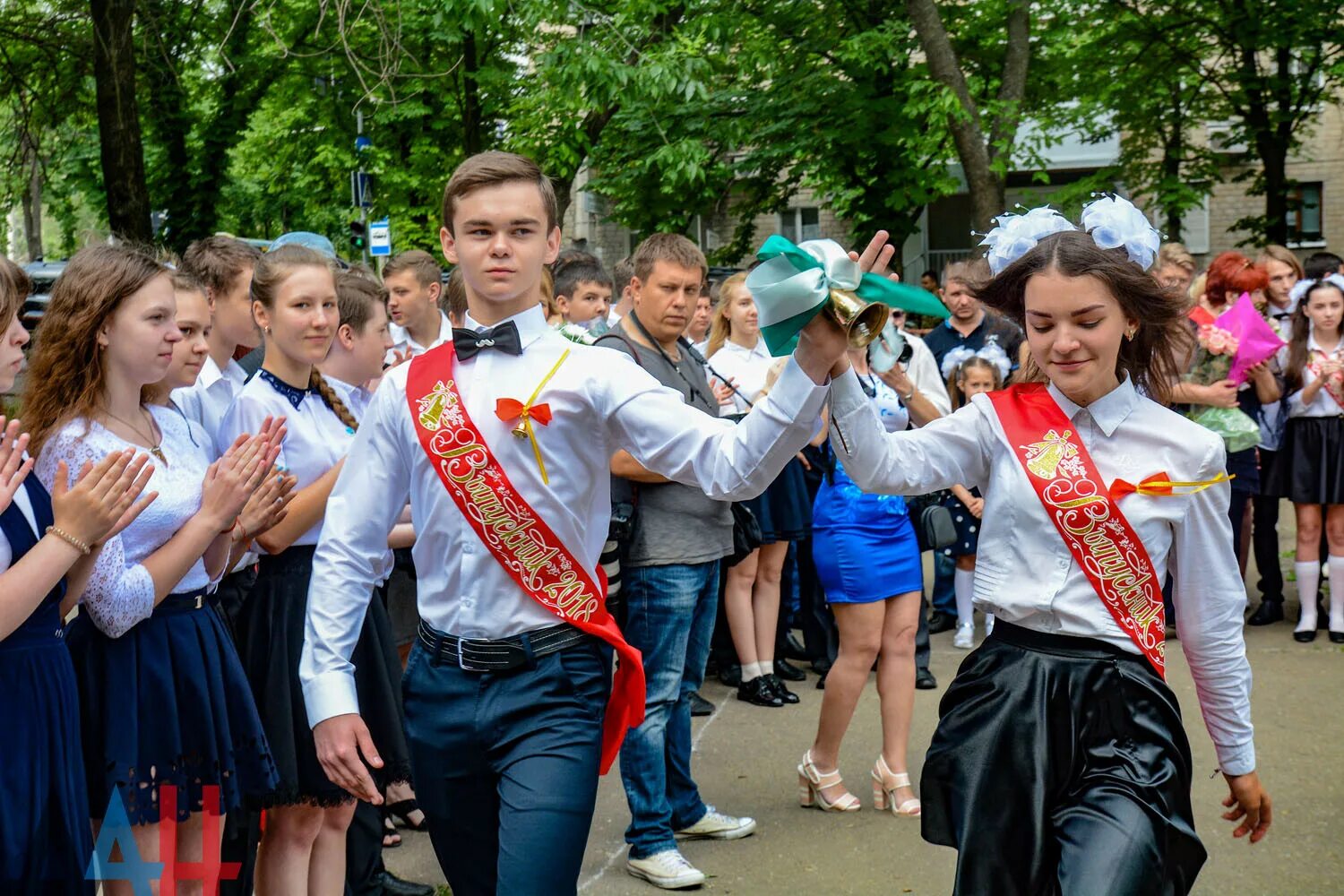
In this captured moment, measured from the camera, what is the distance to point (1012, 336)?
8656 mm

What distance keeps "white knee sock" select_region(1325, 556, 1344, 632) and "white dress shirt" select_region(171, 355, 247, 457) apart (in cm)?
633

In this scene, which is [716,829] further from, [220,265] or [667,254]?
[220,265]

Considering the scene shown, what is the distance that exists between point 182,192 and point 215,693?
18788 mm

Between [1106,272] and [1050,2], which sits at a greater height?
[1050,2]

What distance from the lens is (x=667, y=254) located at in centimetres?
524

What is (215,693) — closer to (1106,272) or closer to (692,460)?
(692,460)

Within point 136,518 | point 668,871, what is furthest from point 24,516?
point 668,871

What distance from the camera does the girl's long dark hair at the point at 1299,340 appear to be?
26.7 feet

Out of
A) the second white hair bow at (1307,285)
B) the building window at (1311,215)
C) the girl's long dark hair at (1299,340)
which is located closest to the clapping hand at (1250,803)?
the girl's long dark hair at (1299,340)

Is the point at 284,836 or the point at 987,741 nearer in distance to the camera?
the point at 987,741

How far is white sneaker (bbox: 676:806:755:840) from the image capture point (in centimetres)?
530

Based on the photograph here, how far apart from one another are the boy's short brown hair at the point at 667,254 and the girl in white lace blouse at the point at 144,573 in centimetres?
196

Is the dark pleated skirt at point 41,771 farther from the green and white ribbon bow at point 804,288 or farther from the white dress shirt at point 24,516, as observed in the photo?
the green and white ribbon bow at point 804,288

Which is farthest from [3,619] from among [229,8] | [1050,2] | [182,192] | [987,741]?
[182,192]
